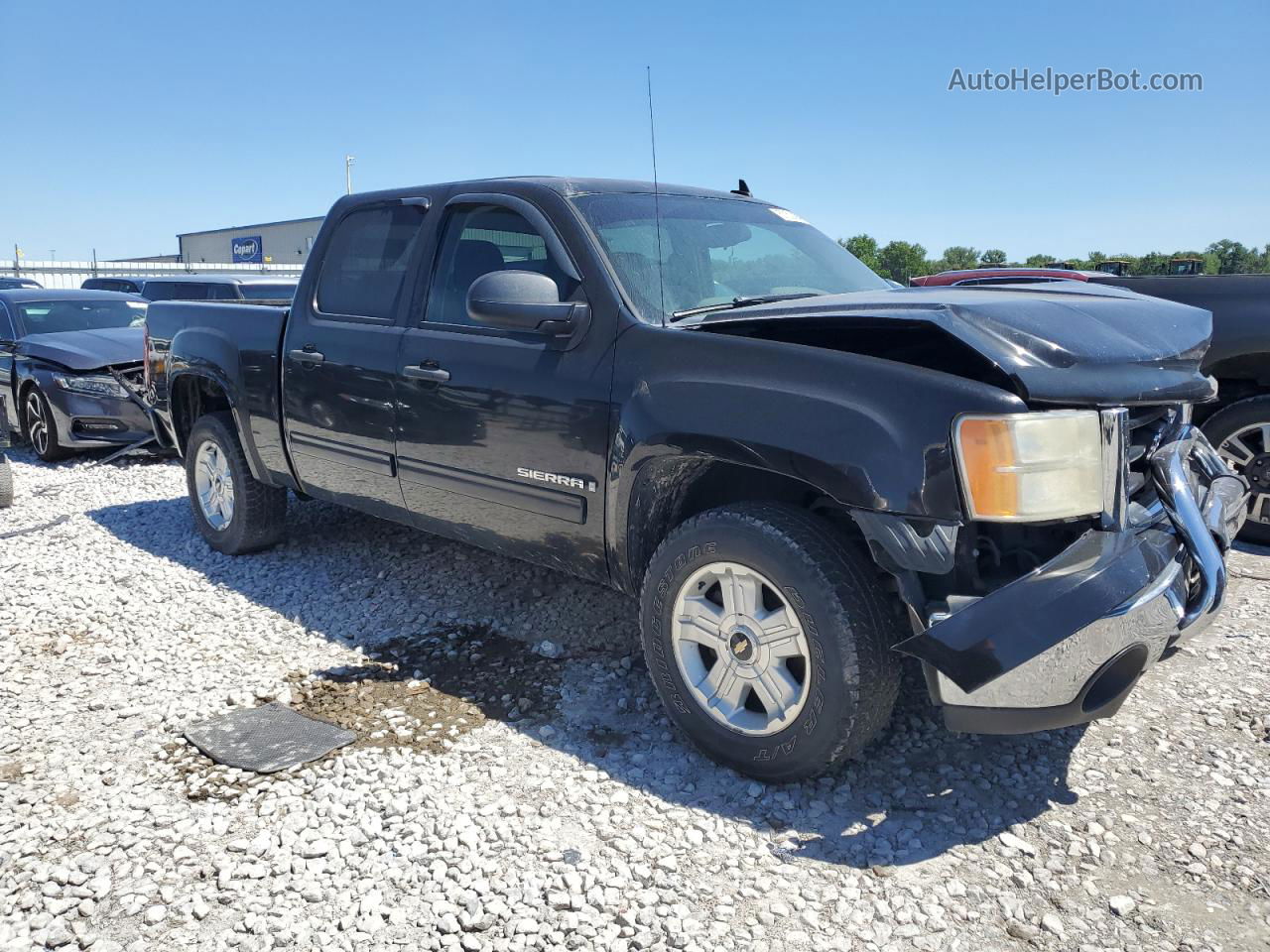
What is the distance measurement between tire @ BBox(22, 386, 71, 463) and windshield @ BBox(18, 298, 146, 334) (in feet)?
2.95

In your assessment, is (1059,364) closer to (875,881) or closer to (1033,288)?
(1033,288)

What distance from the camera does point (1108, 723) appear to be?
11.0 feet

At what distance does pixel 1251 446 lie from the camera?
5402mm

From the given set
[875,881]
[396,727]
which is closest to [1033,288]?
[875,881]

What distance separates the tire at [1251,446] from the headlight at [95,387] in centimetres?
834

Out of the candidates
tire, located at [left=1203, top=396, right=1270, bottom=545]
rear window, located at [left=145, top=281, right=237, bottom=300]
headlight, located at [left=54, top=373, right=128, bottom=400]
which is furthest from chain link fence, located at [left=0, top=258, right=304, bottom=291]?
tire, located at [left=1203, top=396, right=1270, bottom=545]

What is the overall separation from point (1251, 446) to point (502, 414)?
14.4ft

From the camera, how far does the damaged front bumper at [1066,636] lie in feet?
7.85

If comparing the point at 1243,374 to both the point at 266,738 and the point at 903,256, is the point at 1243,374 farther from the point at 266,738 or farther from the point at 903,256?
the point at 903,256

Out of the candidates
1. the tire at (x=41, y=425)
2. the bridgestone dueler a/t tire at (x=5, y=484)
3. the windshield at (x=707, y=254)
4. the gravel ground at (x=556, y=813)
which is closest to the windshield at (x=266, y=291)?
the tire at (x=41, y=425)

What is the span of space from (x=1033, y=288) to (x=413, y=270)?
255cm

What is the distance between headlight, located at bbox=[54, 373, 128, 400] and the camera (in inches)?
328

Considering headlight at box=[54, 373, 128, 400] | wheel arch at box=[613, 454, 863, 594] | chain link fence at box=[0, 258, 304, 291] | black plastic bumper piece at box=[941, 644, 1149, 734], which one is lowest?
black plastic bumper piece at box=[941, 644, 1149, 734]

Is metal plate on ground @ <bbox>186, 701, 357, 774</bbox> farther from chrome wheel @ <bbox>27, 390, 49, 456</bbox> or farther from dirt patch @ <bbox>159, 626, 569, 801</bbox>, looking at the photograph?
chrome wheel @ <bbox>27, 390, 49, 456</bbox>
